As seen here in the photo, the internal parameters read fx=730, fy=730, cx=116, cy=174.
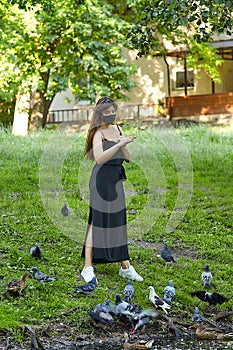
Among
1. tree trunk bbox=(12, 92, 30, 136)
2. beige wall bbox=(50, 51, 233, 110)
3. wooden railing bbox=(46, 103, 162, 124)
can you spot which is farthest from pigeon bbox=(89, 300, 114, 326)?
beige wall bbox=(50, 51, 233, 110)

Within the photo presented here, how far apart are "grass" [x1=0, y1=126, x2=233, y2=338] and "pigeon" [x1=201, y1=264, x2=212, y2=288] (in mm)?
135

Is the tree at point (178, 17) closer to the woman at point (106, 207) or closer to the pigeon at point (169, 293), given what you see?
the woman at point (106, 207)

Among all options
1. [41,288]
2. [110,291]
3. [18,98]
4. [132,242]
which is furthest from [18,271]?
[18,98]

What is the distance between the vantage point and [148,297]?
8.34 metres

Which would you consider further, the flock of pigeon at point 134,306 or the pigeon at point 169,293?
the pigeon at point 169,293

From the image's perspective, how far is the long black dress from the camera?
27.6 ft

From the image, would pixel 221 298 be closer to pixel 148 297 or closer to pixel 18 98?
pixel 148 297

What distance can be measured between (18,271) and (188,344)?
246cm

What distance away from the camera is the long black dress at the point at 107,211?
841 cm

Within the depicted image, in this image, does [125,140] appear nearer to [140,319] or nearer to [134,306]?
[134,306]

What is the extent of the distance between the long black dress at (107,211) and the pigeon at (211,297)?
1.05 metres

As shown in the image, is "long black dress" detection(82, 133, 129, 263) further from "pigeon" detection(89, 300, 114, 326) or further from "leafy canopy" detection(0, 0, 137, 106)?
"leafy canopy" detection(0, 0, 137, 106)

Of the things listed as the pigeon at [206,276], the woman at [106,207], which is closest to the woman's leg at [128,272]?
the woman at [106,207]

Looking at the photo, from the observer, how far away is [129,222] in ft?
37.4
